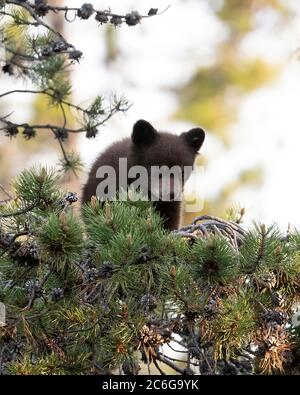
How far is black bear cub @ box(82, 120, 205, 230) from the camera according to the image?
20.2 ft

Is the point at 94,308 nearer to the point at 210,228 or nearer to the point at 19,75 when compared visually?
the point at 210,228

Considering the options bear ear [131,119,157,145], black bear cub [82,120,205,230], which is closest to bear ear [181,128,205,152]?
black bear cub [82,120,205,230]

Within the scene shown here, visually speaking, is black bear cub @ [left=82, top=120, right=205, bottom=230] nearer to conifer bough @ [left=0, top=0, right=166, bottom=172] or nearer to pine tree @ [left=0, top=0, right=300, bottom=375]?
conifer bough @ [left=0, top=0, right=166, bottom=172]

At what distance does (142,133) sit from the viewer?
637 cm

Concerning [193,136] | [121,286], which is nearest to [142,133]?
[193,136]

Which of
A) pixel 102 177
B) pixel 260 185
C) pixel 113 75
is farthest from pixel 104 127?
pixel 113 75

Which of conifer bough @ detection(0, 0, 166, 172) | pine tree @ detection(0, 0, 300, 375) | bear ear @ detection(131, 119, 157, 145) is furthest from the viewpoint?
bear ear @ detection(131, 119, 157, 145)

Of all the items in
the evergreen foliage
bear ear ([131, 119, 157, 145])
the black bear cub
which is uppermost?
bear ear ([131, 119, 157, 145])

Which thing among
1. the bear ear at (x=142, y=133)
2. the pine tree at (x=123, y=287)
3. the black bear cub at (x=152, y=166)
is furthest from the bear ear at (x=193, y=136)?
the pine tree at (x=123, y=287)

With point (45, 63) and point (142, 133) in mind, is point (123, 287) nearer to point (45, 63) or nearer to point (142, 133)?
point (45, 63)

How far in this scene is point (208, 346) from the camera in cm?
363

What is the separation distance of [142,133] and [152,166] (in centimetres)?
27

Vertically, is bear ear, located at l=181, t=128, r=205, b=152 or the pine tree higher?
bear ear, located at l=181, t=128, r=205, b=152
